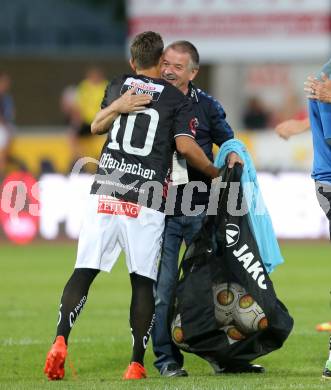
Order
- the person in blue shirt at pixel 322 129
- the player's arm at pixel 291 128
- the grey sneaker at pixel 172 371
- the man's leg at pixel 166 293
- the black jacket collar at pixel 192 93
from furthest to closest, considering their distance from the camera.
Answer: the player's arm at pixel 291 128
the black jacket collar at pixel 192 93
the man's leg at pixel 166 293
the grey sneaker at pixel 172 371
the person in blue shirt at pixel 322 129

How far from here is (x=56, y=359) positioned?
816cm

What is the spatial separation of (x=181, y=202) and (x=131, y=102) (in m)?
0.90

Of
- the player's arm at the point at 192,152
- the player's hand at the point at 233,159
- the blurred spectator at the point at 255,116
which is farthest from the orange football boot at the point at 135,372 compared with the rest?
the blurred spectator at the point at 255,116

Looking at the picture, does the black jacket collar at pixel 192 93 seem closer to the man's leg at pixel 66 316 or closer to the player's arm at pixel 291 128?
the player's arm at pixel 291 128

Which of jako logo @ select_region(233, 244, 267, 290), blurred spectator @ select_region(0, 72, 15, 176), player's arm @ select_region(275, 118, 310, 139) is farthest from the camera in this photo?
blurred spectator @ select_region(0, 72, 15, 176)

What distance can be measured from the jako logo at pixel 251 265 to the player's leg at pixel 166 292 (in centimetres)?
62

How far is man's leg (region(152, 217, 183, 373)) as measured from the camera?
29.4 ft

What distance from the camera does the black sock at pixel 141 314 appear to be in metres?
8.44

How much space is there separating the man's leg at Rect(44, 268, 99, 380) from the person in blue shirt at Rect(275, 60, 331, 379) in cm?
162

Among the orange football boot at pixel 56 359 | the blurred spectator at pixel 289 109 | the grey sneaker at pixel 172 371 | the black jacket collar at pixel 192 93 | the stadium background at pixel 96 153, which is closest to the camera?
the orange football boot at pixel 56 359

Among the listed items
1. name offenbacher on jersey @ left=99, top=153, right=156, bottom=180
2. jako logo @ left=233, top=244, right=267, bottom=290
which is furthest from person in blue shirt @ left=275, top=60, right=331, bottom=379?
name offenbacher on jersey @ left=99, top=153, right=156, bottom=180

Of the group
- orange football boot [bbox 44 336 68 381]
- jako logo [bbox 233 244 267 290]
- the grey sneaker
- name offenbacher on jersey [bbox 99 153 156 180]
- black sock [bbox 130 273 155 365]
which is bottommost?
the grey sneaker

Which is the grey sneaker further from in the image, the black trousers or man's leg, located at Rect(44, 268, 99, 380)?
the black trousers

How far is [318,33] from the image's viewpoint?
2616 cm
